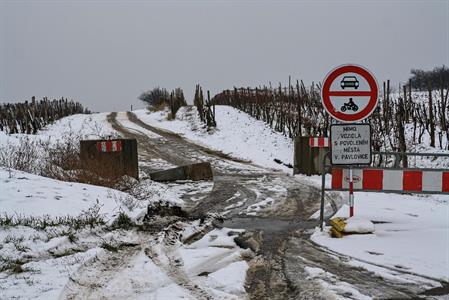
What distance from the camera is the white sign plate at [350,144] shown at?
5895mm

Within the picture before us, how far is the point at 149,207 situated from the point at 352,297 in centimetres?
431

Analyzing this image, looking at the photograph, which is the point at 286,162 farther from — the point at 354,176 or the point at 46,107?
the point at 46,107

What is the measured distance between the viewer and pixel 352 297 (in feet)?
12.2

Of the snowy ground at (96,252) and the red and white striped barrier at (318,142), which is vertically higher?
the red and white striped barrier at (318,142)

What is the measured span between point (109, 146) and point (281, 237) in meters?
6.94

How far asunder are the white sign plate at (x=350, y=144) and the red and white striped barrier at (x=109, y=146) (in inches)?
280

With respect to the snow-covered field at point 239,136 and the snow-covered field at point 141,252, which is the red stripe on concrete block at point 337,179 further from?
the snow-covered field at point 239,136

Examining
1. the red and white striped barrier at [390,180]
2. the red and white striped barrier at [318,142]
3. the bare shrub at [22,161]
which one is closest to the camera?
the red and white striped barrier at [390,180]

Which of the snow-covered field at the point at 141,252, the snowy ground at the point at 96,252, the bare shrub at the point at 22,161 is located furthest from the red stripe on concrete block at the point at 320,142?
the bare shrub at the point at 22,161

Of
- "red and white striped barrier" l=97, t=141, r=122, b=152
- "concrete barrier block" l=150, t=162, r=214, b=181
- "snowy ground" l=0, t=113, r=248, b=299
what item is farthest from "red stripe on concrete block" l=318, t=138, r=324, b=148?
"snowy ground" l=0, t=113, r=248, b=299

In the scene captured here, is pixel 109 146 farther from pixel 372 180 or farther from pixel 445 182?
pixel 445 182

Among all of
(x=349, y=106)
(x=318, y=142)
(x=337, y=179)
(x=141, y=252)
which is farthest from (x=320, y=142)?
(x=141, y=252)

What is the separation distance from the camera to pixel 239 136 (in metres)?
21.7

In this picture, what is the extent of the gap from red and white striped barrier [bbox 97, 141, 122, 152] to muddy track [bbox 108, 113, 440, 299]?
2918mm
